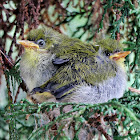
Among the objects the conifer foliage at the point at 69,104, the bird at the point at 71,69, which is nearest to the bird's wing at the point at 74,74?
the bird at the point at 71,69

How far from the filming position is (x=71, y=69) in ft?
4.99

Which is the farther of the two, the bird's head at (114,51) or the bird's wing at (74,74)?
the bird's head at (114,51)

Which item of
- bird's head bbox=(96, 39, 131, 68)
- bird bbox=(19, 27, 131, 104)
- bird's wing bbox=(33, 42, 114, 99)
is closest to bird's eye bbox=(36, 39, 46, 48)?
bird bbox=(19, 27, 131, 104)

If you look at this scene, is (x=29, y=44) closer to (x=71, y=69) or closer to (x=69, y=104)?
(x=71, y=69)

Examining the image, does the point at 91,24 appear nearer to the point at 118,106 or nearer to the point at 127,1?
the point at 127,1

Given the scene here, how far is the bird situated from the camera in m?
1.46

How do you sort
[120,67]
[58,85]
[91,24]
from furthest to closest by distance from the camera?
[91,24], [120,67], [58,85]

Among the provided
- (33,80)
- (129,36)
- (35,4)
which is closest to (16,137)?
(33,80)

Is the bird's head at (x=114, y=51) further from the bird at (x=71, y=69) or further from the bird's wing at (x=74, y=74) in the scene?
the bird's wing at (x=74, y=74)

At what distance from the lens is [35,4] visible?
2.11 m

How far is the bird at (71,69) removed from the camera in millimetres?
1459

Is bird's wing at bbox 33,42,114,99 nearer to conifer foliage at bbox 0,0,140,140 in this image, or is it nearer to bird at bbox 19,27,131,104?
bird at bbox 19,27,131,104

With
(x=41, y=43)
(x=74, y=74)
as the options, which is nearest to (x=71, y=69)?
(x=74, y=74)

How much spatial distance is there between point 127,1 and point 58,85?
893 mm
